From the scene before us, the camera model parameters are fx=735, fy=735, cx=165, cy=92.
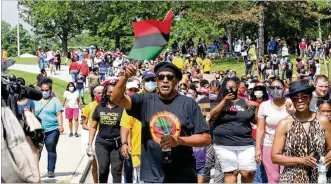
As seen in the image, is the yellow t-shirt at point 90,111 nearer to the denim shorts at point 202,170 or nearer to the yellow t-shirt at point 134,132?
the yellow t-shirt at point 134,132

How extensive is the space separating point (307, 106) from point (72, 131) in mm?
13134

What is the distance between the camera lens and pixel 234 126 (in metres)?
8.98

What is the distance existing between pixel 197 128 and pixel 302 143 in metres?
0.87

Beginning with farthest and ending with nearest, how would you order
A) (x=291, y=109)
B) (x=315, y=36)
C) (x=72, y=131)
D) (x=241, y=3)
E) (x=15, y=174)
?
(x=315, y=36), (x=241, y=3), (x=72, y=131), (x=291, y=109), (x=15, y=174)

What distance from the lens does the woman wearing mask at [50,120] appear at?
37.7 feet

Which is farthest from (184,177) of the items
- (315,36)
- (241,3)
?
(315,36)

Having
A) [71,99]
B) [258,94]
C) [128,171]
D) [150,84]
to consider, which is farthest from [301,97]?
[71,99]

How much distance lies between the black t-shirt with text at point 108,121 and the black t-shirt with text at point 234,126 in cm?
135

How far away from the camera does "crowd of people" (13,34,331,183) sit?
5.91 m

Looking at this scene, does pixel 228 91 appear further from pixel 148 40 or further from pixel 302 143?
pixel 148 40

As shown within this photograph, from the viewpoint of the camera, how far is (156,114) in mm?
5914

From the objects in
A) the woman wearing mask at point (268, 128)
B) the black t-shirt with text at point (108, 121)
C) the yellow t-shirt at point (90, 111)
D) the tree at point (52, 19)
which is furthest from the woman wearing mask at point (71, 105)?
the tree at point (52, 19)

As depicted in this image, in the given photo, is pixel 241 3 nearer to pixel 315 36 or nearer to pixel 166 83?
pixel 315 36

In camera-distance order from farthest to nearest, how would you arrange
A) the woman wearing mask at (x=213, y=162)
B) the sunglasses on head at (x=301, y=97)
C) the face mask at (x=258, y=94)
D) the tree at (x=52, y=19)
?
1. the tree at (x=52, y=19)
2. the face mask at (x=258, y=94)
3. the woman wearing mask at (x=213, y=162)
4. the sunglasses on head at (x=301, y=97)
